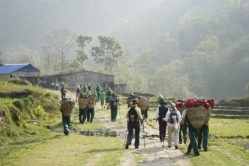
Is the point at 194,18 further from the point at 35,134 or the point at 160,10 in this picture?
the point at 35,134

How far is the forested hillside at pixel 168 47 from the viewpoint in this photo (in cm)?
Result: 10525

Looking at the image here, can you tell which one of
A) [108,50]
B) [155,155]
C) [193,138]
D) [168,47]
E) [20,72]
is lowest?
[155,155]

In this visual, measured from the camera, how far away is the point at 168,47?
14062 centimetres

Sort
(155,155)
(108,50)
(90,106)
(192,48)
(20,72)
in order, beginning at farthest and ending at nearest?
(192,48)
(108,50)
(20,72)
(90,106)
(155,155)

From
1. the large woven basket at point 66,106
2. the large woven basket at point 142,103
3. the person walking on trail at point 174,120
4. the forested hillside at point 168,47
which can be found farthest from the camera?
the forested hillside at point 168,47

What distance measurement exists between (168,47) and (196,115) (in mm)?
127754

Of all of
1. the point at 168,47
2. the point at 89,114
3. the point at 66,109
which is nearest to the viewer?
the point at 66,109

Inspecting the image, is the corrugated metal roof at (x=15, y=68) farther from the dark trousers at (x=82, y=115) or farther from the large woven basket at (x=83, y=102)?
the large woven basket at (x=83, y=102)

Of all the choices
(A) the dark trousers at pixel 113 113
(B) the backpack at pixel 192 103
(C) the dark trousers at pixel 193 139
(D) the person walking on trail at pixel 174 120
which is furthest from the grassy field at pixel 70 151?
(A) the dark trousers at pixel 113 113

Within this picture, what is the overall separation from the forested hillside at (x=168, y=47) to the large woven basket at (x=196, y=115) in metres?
75.1

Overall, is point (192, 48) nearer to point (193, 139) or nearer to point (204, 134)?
point (204, 134)

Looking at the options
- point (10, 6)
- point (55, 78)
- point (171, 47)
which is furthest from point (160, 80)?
point (10, 6)

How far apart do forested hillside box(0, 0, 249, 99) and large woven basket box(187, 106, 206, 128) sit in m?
75.1

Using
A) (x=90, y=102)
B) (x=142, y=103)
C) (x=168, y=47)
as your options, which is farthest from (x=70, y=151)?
(x=168, y=47)
